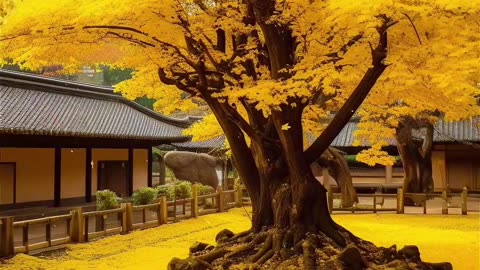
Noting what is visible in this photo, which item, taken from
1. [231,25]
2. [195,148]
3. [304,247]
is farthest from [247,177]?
[195,148]

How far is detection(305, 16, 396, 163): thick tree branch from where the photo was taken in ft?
30.7

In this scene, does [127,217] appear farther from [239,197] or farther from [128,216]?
[239,197]

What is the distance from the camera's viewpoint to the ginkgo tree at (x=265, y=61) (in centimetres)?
893

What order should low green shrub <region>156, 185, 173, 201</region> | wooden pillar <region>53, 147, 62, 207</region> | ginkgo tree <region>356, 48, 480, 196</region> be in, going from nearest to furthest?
ginkgo tree <region>356, 48, 480, 196</region>, wooden pillar <region>53, 147, 62, 207</region>, low green shrub <region>156, 185, 173, 201</region>

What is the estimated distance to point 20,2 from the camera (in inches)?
376

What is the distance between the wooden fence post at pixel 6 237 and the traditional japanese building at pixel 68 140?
4788mm

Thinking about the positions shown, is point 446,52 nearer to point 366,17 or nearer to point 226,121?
point 366,17

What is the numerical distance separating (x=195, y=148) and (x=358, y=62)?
2881cm

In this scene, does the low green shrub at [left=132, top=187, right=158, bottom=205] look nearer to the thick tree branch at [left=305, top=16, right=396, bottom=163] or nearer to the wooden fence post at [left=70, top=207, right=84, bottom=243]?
the wooden fence post at [left=70, top=207, right=84, bottom=243]

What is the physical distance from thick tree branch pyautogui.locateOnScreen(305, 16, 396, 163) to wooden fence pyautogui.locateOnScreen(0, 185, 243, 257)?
757 centimetres

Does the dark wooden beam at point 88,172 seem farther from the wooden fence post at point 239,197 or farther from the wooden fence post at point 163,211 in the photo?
the wooden fence post at point 239,197

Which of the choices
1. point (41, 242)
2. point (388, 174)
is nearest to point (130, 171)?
point (41, 242)

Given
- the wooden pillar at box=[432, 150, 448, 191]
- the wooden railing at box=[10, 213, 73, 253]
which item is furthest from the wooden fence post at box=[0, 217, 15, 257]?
the wooden pillar at box=[432, 150, 448, 191]

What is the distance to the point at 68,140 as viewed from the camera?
22.2 meters
